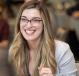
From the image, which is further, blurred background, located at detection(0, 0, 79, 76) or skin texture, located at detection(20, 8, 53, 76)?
blurred background, located at detection(0, 0, 79, 76)

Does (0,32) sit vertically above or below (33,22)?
below

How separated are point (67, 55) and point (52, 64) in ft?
0.39

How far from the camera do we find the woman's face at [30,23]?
1663 mm

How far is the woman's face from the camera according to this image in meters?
1.66

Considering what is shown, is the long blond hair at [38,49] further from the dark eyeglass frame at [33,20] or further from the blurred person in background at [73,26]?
the blurred person in background at [73,26]

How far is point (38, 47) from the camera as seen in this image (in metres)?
1.76

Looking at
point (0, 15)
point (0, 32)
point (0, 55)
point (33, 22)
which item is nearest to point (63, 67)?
point (33, 22)

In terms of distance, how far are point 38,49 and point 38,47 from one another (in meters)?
0.01

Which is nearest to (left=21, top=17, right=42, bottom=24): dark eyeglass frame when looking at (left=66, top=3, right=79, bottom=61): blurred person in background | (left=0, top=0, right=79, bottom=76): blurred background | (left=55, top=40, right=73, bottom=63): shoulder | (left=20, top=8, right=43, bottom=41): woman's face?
(left=20, top=8, right=43, bottom=41): woman's face

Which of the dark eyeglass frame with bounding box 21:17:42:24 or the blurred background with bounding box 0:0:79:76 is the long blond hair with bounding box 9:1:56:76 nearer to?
the dark eyeglass frame with bounding box 21:17:42:24

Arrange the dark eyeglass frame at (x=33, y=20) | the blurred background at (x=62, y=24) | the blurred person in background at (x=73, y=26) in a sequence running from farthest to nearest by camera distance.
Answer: the blurred person in background at (x=73, y=26) < the blurred background at (x=62, y=24) < the dark eyeglass frame at (x=33, y=20)

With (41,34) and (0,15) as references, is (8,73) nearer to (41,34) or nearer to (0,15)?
(41,34)

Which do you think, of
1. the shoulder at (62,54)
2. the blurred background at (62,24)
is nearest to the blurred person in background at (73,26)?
the blurred background at (62,24)

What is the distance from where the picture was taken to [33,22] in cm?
167
